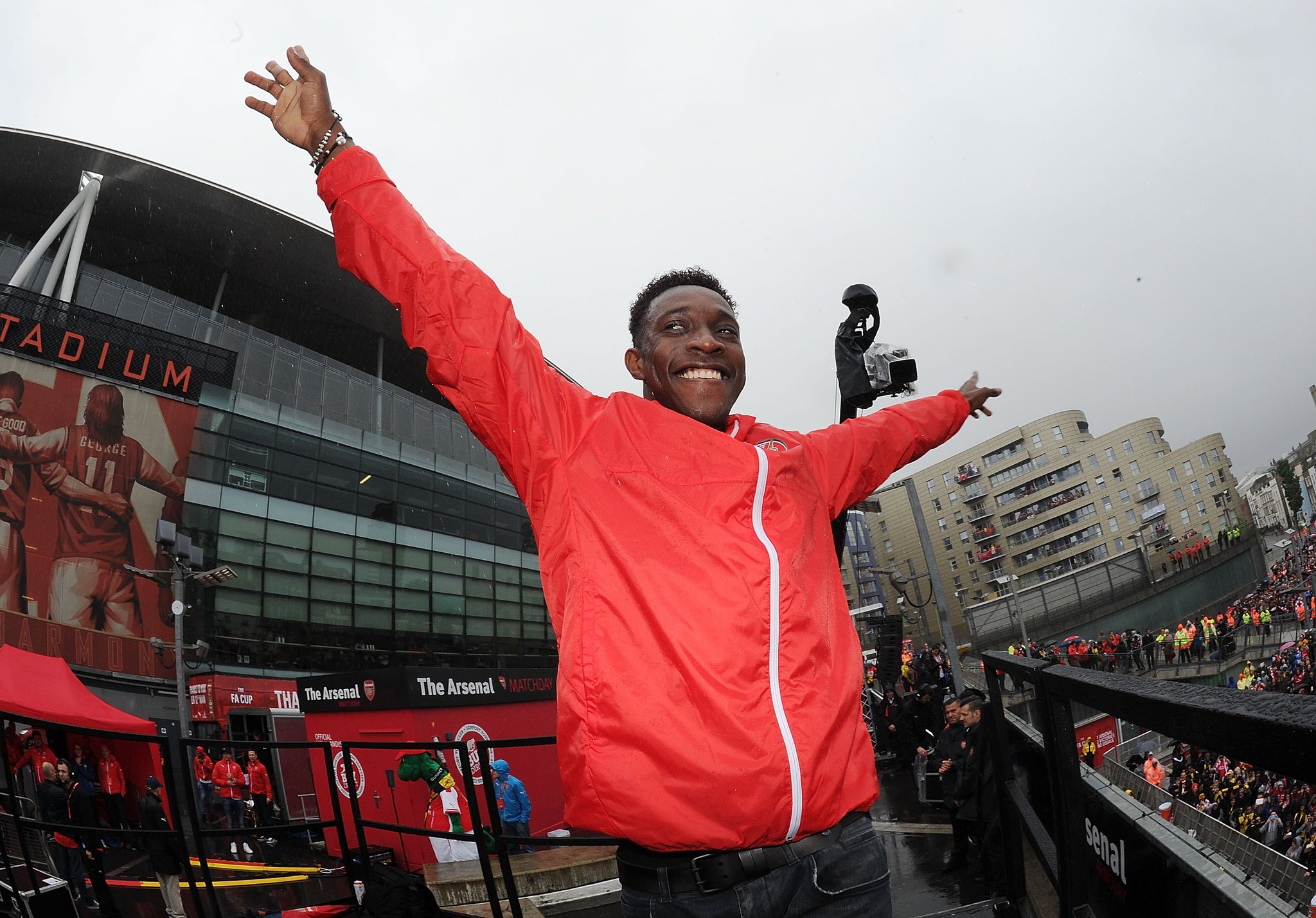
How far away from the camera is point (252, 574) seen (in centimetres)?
2355

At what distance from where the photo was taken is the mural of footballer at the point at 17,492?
19.6 m

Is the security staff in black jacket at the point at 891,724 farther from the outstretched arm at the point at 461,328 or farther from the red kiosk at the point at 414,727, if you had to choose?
the outstretched arm at the point at 461,328

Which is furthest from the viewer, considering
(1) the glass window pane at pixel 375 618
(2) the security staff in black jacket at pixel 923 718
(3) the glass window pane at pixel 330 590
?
(1) the glass window pane at pixel 375 618

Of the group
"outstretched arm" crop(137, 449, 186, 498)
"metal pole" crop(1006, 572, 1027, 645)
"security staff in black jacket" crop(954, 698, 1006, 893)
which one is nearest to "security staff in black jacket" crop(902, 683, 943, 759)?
"security staff in black jacket" crop(954, 698, 1006, 893)

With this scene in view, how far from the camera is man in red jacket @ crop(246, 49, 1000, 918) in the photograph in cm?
134

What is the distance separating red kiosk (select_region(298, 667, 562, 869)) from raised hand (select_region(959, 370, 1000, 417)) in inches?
344

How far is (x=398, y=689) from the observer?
1155cm

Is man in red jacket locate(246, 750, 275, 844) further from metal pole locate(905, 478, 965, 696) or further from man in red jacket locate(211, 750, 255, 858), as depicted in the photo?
metal pole locate(905, 478, 965, 696)

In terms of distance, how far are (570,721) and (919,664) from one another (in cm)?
2493

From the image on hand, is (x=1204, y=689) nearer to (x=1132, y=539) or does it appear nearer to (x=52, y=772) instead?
(x=52, y=772)

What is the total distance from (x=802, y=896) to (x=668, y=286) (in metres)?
1.39

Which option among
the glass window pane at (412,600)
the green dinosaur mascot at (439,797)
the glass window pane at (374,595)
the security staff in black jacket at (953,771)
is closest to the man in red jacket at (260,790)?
the green dinosaur mascot at (439,797)

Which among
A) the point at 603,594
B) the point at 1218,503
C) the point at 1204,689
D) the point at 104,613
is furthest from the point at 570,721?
the point at 1218,503

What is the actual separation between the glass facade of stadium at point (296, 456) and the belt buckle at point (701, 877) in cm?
2461
